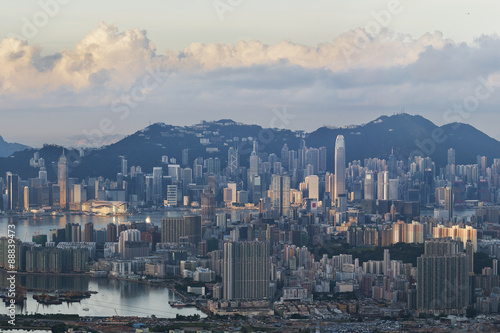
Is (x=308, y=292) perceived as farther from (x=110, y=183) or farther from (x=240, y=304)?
(x=110, y=183)

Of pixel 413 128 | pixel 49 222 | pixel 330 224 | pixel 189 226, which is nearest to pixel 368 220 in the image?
pixel 330 224

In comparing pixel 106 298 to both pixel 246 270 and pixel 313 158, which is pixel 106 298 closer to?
pixel 246 270

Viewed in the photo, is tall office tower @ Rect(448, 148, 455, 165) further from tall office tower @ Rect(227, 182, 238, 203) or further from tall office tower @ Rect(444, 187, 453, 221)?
tall office tower @ Rect(444, 187, 453, 221)

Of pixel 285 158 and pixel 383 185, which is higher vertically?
pixel 285 158

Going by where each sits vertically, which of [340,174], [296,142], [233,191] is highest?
[296,142]

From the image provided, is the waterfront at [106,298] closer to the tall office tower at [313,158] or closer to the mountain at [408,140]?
the tall office tower at [313,158]

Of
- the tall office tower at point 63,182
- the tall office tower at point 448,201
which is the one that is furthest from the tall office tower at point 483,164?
the tall office tower at point 63,182

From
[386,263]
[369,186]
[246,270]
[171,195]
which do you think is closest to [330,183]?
[369,186]
